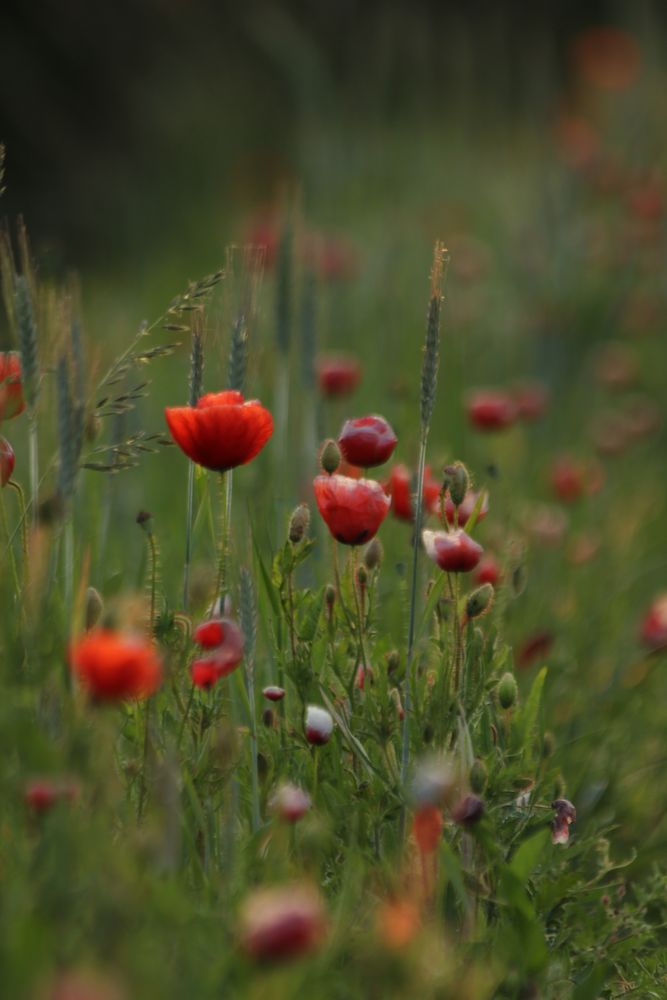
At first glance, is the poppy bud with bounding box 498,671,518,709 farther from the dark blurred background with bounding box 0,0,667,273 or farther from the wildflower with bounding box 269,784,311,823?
the dark blurred background with bounding box 0,0,667,273

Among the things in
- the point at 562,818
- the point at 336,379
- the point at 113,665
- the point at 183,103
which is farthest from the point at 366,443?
the point at 183,103

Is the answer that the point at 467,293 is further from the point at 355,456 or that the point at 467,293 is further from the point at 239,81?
the point at 239,81

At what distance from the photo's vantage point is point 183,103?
8.63 meters

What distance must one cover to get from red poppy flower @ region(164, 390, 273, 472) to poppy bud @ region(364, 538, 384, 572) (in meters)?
0.20

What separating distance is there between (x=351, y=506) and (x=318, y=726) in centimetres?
25

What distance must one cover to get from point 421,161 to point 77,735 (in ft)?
20.5

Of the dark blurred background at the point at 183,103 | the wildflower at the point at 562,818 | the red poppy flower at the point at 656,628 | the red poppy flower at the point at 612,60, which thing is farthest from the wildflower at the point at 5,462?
the red poppy flower at the point at 612,60

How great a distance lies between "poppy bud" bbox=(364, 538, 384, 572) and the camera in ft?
5.16

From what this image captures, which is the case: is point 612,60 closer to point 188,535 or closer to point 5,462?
point 188,535

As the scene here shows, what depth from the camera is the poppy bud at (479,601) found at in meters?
1.47

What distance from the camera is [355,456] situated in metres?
1.60

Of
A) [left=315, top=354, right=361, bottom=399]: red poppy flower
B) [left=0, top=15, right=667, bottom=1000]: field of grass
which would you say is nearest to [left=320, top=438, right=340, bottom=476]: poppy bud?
[left=0, top=15, right=667, bottom=1000]: field of grass

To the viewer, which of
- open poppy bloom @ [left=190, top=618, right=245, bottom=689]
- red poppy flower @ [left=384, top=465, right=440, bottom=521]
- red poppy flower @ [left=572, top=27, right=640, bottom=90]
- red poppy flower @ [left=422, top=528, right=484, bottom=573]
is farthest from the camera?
red poppy flower @ [left=572, top=27, right=640, bottom=90]

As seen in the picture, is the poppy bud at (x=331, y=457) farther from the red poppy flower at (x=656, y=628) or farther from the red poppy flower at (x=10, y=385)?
the red poppy flower at (x=656, y=628)
